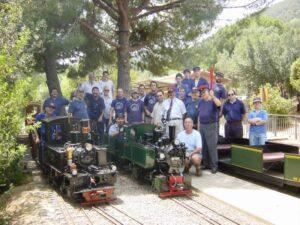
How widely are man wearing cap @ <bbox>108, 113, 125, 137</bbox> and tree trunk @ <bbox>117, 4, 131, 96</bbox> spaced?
4612 millimetres

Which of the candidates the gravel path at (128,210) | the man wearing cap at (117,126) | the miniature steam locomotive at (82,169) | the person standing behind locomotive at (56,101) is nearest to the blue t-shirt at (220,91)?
the man wearing cap at (117,126)

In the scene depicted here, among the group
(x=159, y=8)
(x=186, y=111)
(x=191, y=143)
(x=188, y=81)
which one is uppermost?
(x=159, y=8)

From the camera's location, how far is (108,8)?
16.2 metres

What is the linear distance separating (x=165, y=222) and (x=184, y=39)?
1100 centimetres

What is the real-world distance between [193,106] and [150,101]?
144 centimetres

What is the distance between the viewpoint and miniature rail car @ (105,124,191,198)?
369 inches

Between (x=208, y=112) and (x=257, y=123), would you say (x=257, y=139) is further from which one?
(x=208, y=112)

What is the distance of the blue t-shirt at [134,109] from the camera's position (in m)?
12.5

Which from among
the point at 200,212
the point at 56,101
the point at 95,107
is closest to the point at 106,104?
the point at 95,107

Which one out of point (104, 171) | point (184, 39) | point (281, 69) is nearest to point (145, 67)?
point (184, 39)

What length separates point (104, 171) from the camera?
361 inches

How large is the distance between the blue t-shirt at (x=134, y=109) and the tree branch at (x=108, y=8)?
5116 mm

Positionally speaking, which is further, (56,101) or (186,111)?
(56,101)

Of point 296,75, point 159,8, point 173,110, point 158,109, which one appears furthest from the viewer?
point 296,75
